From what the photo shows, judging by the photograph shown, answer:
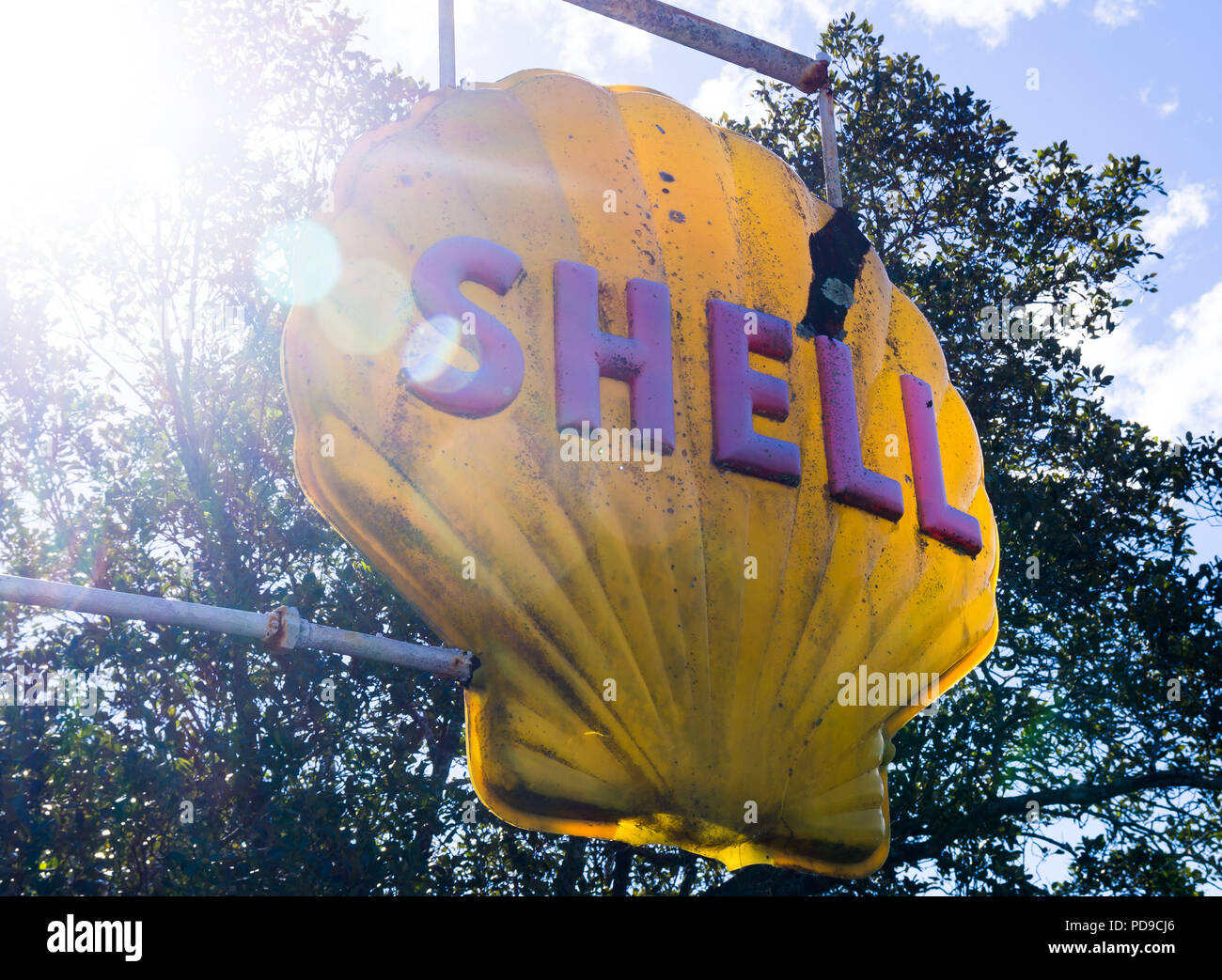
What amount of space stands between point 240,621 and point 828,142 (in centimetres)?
336

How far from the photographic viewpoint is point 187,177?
29.1 feet

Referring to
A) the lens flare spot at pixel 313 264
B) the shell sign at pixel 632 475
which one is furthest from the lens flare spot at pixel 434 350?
the lens flare spot at pixel 313 264

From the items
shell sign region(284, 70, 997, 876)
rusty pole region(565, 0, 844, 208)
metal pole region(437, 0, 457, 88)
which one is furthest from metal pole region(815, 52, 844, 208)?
metal pole region(437, 0, 457, 88)

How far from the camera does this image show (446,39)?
12.8ft

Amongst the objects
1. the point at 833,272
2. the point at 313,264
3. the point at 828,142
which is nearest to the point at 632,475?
the point at 313,264

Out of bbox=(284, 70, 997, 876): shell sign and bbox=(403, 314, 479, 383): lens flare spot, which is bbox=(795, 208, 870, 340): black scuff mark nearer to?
bbox=(284, 70, 997, 876): shell sign

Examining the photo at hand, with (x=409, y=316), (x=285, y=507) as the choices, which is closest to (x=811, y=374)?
(x=409, y=316)

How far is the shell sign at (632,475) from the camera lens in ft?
10.3

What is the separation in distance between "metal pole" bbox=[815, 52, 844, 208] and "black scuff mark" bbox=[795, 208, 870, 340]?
12cm

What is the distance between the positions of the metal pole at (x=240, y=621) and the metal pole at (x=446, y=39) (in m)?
2.13

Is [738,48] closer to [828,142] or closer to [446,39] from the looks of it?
[828,142]

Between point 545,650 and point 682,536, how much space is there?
589 mm

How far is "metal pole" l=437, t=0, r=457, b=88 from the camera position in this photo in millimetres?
3893
